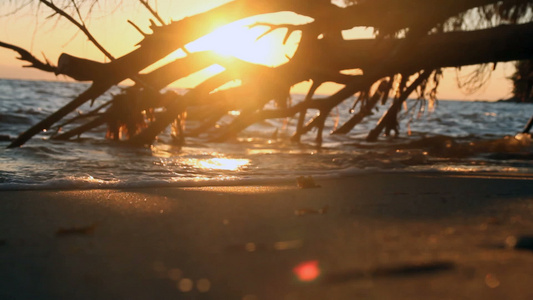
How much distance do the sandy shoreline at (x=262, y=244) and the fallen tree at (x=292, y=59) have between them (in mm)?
3086

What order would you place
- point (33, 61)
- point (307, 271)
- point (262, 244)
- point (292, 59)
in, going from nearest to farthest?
point (307, 271) → point (262, 244) → point (33, 61) → point (292, 59)

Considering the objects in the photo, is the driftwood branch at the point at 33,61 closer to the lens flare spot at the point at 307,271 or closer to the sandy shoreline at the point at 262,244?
the sandy shoreline at the point at 262,244

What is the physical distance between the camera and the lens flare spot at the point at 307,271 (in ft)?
4.89

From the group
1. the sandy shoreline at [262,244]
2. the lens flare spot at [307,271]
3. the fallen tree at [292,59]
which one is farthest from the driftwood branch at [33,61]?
the lens flare spot at [307,271]

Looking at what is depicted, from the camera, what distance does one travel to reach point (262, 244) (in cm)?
180

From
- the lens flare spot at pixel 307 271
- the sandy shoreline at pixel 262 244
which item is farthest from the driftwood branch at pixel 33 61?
the lens flare spot at pixel 307 271

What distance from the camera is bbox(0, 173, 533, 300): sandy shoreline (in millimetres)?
1419

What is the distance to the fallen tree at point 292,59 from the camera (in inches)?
218

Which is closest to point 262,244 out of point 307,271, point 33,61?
point 307,271

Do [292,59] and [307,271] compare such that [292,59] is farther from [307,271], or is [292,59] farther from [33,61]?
[307,271]

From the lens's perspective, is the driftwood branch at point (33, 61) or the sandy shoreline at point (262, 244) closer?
the sandy shoreline at point (262, 244)

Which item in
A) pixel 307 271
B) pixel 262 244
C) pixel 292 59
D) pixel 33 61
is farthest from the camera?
pixel 292 59

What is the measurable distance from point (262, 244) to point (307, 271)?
297 millimetres

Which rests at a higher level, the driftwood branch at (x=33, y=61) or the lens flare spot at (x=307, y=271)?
the driftwood branch at (x=33, y=61)
